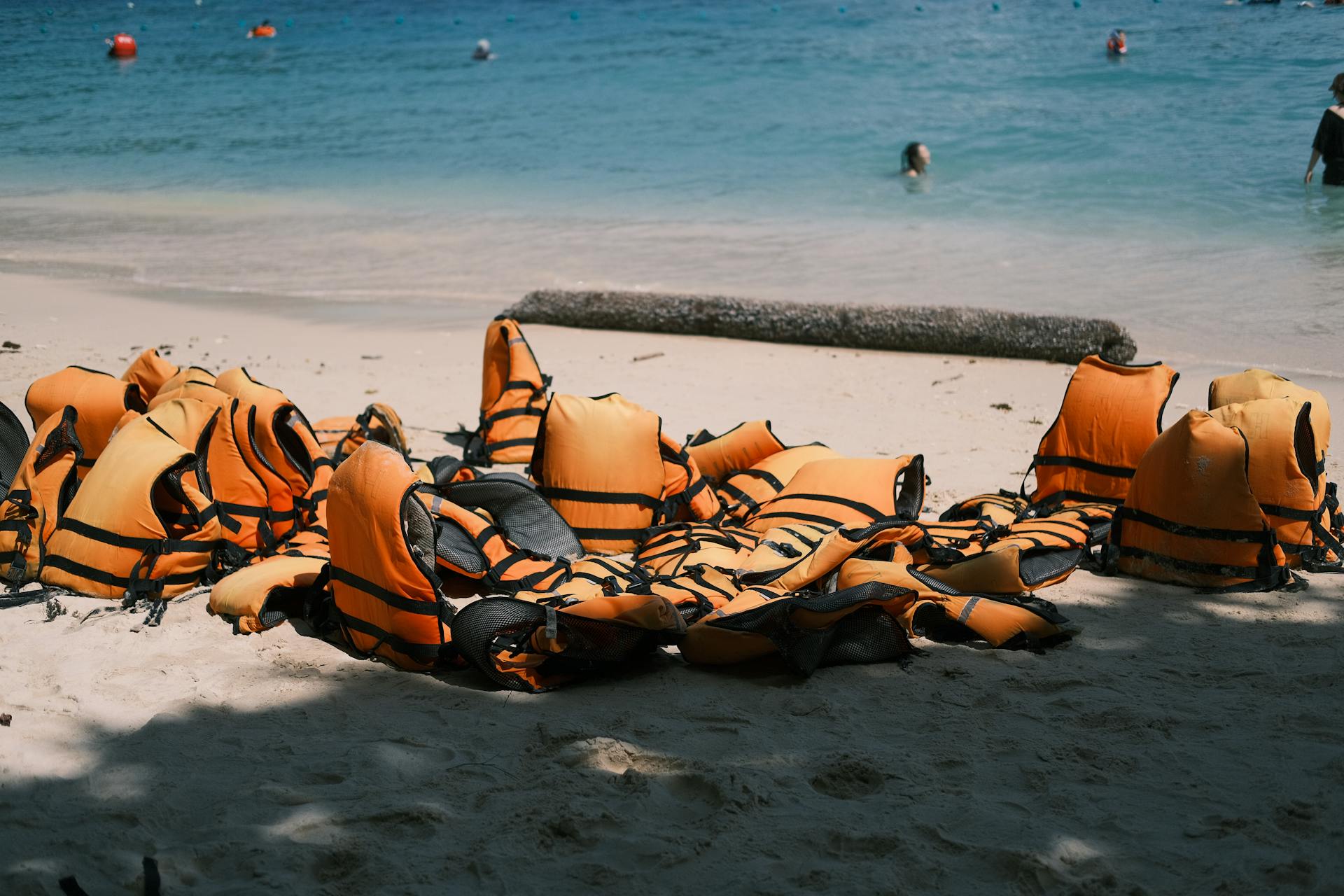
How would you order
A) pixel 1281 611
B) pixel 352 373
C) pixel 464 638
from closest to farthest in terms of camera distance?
pixel 464 638, pixel 1281 611, pixel 352 373

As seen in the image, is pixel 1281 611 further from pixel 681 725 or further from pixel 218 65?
pixel 218 65

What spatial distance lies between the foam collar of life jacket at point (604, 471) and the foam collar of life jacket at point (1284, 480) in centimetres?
237

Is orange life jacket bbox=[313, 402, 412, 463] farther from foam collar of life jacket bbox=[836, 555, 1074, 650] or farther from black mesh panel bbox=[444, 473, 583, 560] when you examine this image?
foam collar of life jacket bbox=[836, 555, 1074, 650]

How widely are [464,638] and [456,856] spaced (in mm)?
976

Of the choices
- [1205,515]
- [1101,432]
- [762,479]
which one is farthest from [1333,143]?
[762,479]

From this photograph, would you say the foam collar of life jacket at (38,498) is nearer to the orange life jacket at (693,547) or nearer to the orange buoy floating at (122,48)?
the orange life jacket at (693,547)

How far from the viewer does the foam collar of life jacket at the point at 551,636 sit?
11.7 ft

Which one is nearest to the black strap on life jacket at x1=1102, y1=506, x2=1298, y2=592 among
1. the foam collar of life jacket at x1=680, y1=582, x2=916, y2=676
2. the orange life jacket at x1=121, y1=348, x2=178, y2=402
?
the foam collar of life jacket at x1=680, y1=582, x2=916, y2=676

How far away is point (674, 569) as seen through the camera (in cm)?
439

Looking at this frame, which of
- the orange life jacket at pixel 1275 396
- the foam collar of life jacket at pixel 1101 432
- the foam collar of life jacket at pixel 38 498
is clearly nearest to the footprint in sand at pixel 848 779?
the foam collar of life jacket at pixel 1101 432

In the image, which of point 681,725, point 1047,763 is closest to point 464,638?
point 681,725

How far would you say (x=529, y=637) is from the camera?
3643mm

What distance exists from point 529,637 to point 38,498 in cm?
238

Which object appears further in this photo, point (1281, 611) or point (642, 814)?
point (1281, 611)
